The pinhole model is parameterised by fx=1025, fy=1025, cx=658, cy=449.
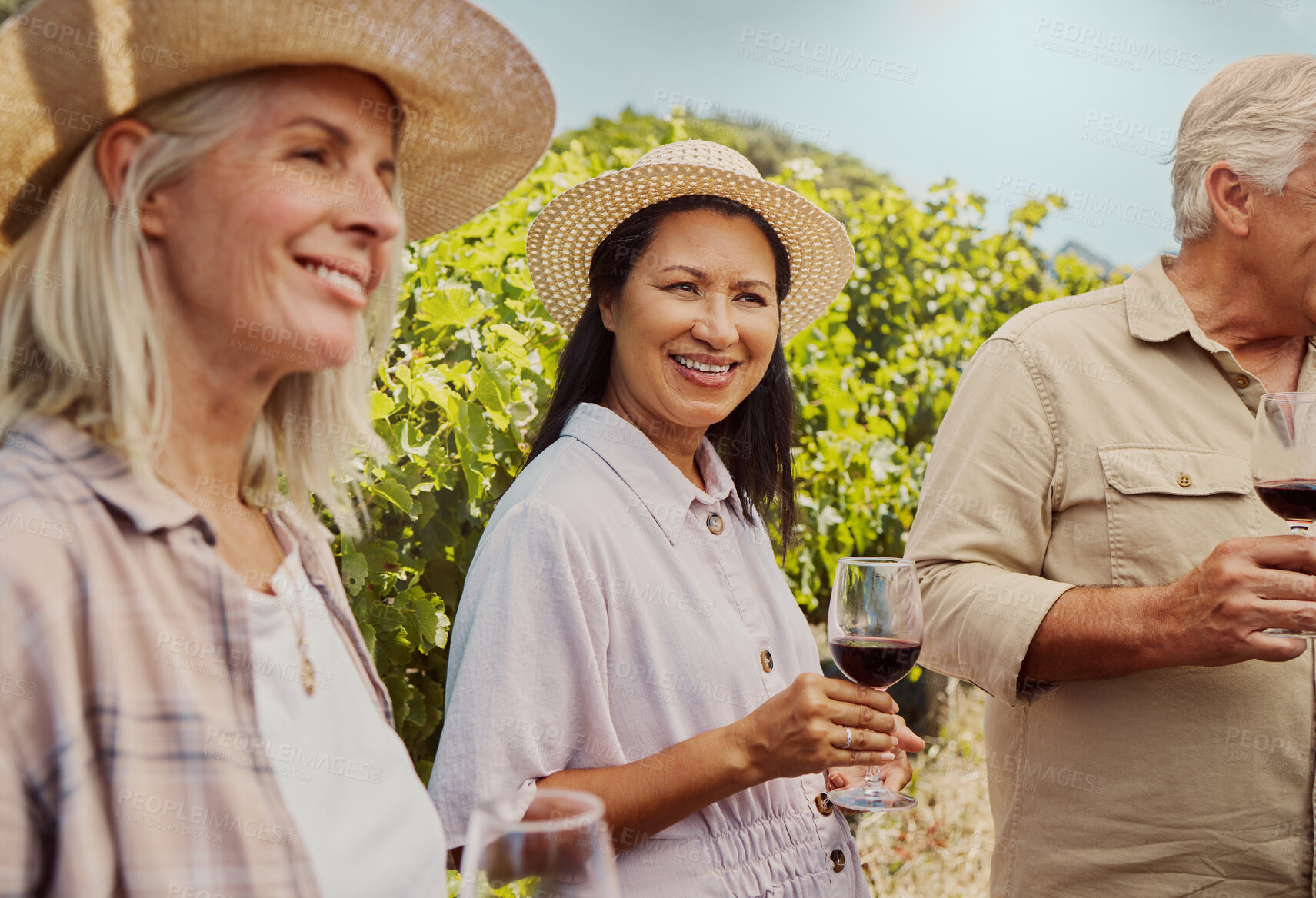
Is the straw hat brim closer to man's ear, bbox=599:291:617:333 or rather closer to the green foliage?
man's ear, bbox=599:291:617:333

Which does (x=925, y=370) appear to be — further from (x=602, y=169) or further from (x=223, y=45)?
(x=223, y=45)

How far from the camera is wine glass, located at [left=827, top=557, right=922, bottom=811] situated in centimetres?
199

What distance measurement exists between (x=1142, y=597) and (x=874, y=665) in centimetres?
71

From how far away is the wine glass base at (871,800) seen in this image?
2.04 meters

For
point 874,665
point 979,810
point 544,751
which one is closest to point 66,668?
point 544,751

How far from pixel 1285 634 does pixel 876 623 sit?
0.85 m

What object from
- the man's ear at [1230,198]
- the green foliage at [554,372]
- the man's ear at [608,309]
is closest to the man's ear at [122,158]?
the man's ear at [608,309]

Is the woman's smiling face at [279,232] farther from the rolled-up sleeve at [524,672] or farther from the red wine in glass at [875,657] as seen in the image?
the red wine in glass at [875,657]

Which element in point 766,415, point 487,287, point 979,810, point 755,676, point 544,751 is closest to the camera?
point 544,751

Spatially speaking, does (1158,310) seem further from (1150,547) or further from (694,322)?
(694,322)

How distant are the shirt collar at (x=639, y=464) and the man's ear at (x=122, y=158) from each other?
1.16m

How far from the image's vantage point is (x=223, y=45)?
4.38 feet

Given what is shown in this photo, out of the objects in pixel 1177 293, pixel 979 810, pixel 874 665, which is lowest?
pixel 979 810

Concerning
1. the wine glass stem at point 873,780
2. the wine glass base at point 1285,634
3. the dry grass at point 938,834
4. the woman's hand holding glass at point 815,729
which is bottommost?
the dry grass at point 938,834
